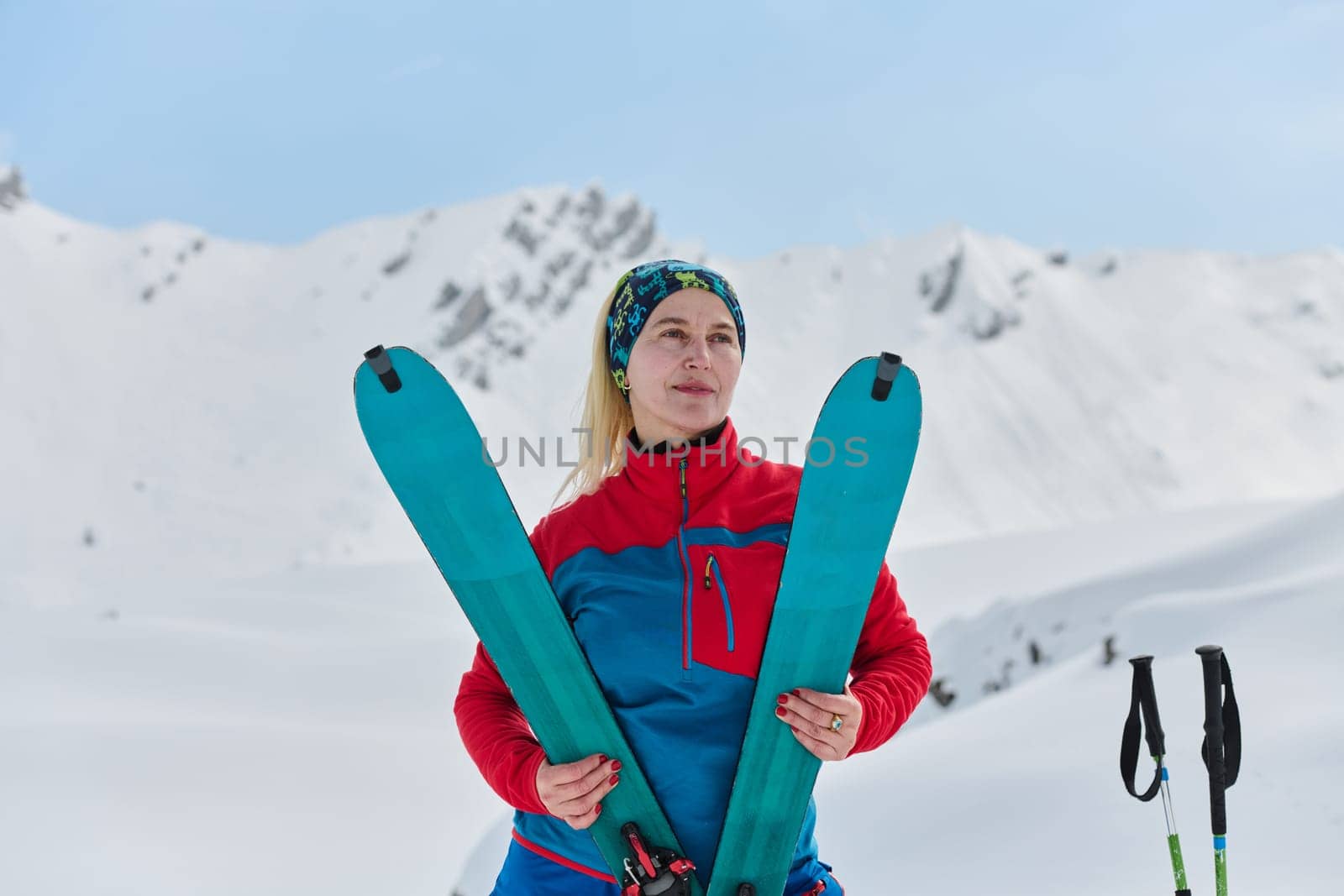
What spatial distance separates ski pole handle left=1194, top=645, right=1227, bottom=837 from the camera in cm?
185

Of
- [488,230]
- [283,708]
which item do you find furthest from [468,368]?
[283,708]

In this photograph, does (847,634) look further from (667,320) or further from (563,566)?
(667,320)

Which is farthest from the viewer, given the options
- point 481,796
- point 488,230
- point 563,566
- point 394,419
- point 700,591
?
point 488,230

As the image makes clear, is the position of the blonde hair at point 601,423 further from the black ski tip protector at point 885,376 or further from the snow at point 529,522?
the snow at point 529,522

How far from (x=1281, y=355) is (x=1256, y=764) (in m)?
41.7

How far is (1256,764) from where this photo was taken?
3.46 metres

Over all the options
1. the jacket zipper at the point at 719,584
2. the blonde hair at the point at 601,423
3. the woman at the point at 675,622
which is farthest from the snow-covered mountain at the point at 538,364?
the jacket zipper at the point at 719,584

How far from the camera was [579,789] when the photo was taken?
138 cm

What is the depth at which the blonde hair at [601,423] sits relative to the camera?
1.67 metres

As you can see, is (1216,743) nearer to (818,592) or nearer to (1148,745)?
(1148,745)

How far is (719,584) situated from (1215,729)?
3.69 feet

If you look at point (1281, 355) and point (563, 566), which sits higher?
point (1281, 355)

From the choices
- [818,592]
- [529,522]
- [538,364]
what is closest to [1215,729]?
[818,592]

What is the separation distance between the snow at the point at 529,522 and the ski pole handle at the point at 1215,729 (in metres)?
1.16
